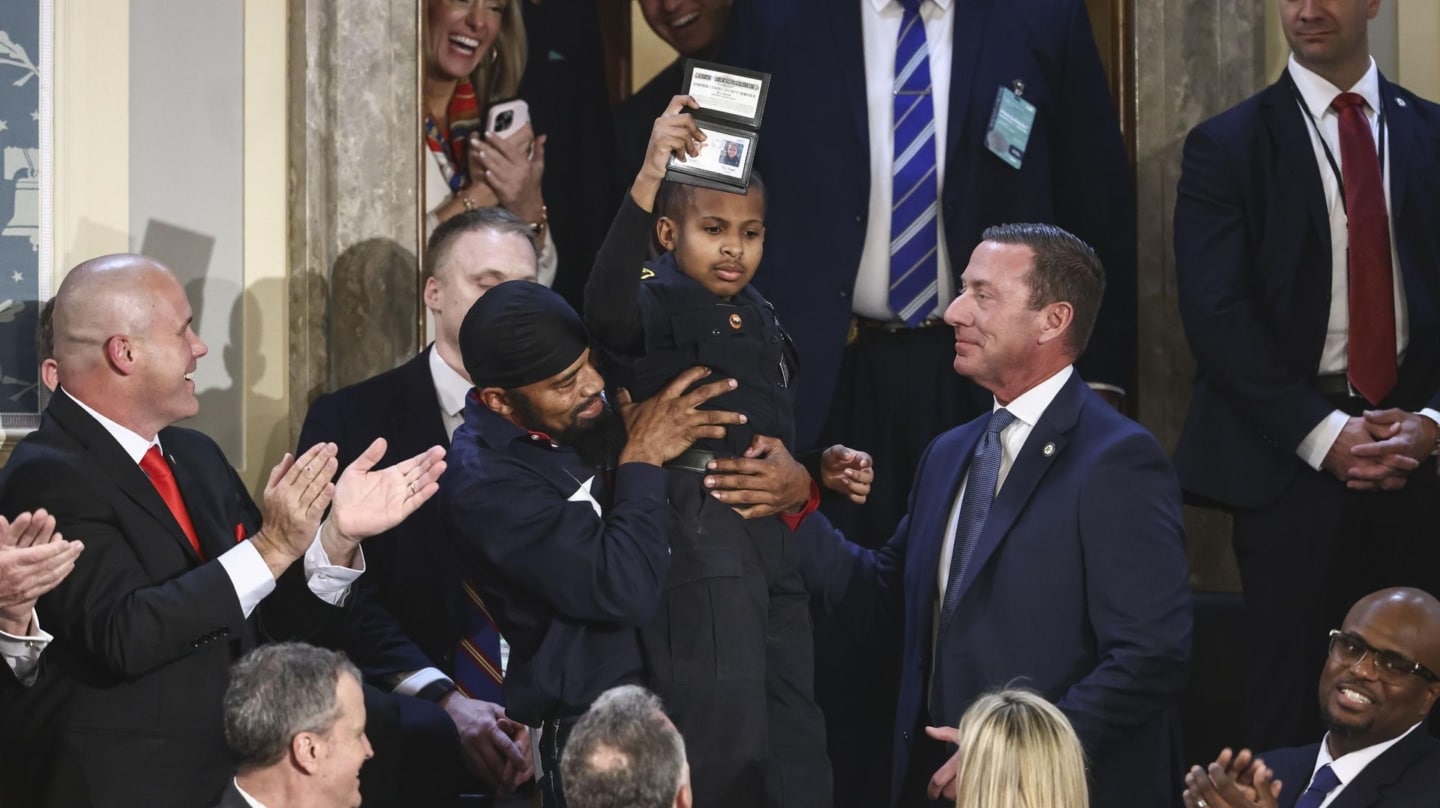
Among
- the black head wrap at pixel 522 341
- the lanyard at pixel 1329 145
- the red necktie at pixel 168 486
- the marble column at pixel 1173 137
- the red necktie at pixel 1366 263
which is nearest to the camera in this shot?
the black head wrap at pixel 522 341

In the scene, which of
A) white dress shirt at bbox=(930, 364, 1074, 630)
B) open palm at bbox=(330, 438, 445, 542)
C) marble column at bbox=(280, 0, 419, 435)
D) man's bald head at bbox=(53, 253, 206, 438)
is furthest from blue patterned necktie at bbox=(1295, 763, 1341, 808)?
marble column at bbox=(280, 0, 419, 435)

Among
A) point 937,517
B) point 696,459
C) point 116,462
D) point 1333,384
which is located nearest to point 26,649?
point 116,462

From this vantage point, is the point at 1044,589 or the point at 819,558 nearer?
the point at 1044,589

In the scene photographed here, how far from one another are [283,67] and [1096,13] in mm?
2261

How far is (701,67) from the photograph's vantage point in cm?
376

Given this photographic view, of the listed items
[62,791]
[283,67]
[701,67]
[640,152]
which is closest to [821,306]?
[640,152]

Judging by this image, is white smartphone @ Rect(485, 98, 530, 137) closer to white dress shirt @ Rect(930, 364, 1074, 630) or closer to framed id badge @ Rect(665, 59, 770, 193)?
framed id badge @ Rect(665, 59, 770, 193)

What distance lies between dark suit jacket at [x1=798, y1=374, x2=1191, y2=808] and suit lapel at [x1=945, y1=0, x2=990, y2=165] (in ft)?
3.95

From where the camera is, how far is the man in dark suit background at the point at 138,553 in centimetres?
361

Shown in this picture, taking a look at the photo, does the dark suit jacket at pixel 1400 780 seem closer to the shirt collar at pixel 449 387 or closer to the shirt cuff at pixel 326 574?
the shirt cuff at pixel 326 574

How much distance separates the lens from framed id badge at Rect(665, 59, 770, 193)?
3658 mm

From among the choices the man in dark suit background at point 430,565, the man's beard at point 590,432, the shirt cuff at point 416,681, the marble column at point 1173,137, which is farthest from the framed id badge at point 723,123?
the marble column at point 1173,137

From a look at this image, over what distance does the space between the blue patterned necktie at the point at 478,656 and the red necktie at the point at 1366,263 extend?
2117mm

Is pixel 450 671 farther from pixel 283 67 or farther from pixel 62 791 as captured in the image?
pixel 283 67
